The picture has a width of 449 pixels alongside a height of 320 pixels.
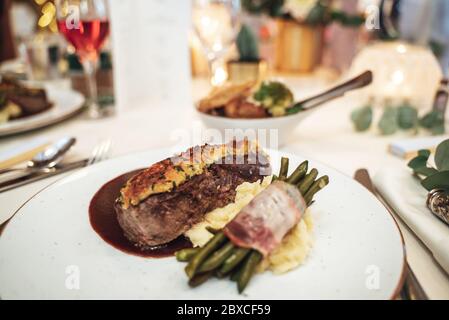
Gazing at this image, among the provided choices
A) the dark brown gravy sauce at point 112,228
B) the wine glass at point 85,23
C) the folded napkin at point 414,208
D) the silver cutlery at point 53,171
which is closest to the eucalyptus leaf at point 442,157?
the folded napkin at point 414,208

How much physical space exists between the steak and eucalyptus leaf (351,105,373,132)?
1483mm

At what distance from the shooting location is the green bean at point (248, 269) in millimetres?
1120

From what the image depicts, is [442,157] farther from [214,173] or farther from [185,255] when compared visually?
[185,255]

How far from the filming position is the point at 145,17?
3.32 meters

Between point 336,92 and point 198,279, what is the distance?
67.5 inches

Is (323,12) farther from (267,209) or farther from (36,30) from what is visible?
(36,30)

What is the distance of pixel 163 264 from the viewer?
125 cm

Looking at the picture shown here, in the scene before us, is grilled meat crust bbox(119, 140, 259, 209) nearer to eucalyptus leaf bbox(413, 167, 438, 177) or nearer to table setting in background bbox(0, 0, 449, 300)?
table setting in background bbox(0, 0, 449, 300)

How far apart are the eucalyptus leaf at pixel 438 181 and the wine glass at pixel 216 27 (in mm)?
2198

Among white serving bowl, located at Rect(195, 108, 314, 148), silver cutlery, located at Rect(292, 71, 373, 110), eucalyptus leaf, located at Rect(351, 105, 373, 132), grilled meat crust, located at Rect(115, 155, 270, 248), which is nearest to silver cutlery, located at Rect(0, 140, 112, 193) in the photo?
white serving bowl, located at Rect(195, 108, 314, 148)

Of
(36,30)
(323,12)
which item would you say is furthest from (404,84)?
(36,30)

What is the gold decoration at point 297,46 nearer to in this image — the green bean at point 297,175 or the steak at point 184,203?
the steak at point 184,203

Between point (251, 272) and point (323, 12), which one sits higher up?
point (323, 12)

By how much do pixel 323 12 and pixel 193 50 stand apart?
1.72 m
